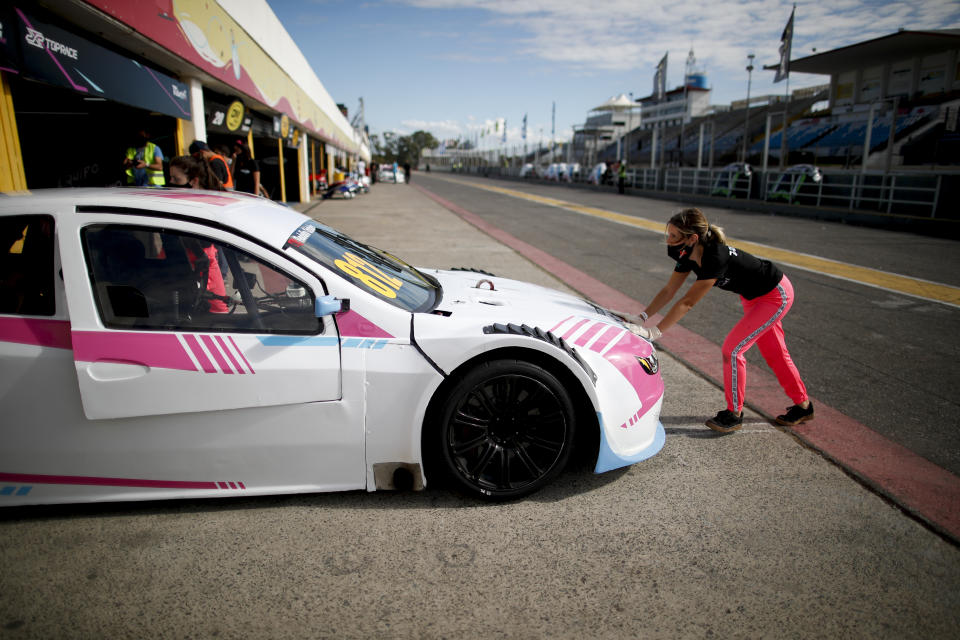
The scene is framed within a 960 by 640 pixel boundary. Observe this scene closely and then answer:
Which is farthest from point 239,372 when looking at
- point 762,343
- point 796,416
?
point 796,416

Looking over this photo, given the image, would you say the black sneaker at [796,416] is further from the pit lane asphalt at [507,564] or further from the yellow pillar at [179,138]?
the yellow pillar at [179,138]

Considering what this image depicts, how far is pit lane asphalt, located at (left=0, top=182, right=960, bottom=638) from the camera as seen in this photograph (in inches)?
83.4

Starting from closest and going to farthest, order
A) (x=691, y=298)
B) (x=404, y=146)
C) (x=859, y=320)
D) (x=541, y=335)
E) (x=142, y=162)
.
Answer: (x=541, y=335)
(x=691, y=298)
(x=859, y=320)
(x=142, y=162)
(x=404, y=146)

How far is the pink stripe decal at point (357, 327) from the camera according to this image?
2.62m

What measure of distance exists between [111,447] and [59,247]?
0.89 metres

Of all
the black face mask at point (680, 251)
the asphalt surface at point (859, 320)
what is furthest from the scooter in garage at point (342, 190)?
the black face mask at point (680, 251)

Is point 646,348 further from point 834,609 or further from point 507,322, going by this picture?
point 834,609

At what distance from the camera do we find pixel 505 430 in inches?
110

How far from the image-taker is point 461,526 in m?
2.69

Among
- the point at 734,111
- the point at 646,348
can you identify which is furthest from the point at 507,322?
the point at 734,111

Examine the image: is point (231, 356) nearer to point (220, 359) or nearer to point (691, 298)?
point (220, 359)

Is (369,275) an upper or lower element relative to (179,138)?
lower

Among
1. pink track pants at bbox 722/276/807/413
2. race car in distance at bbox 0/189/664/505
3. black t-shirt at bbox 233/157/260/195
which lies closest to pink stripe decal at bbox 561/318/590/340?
race car in distance at bbox 0/189/664/505

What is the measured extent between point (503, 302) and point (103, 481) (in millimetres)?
2087
